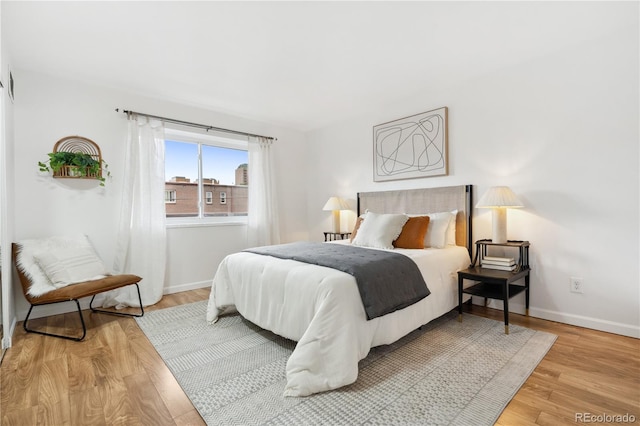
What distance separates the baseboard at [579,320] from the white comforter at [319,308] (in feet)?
2.19

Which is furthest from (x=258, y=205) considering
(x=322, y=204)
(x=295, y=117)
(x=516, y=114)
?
(x=516, y=114)

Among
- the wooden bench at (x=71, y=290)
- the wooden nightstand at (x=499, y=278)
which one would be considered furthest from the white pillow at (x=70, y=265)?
the wooden nightstand at (x=499, y=278)

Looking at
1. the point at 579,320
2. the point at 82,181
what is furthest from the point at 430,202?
the point at 82,181

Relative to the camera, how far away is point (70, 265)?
279 cm

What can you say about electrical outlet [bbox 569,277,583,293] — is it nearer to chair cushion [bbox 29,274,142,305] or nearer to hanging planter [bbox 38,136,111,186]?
chair cushion [bbox 29,274,142,305]

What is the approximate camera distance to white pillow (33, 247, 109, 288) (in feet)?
8.74

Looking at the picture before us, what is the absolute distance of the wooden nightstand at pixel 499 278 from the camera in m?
2.45

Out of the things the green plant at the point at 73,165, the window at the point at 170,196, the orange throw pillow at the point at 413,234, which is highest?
the green plant at the point at 73,165

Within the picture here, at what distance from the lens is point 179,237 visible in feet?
12.8

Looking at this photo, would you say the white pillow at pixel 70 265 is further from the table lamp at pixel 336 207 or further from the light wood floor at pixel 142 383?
the table lamp at pixel 336 207

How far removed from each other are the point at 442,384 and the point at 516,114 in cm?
255

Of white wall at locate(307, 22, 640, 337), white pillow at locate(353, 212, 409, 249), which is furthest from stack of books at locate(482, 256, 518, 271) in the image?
white pillow at locate(353, 212, 409, 249)

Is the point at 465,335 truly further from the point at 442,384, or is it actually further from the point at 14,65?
the point at 14,65

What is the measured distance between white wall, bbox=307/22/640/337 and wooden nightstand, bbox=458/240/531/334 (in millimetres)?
132
